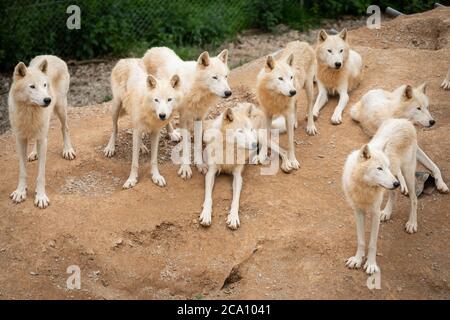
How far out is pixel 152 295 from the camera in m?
6.94

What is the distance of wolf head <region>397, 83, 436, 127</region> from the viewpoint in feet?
27.7

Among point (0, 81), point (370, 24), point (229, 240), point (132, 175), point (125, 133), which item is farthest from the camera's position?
point (370, 24)

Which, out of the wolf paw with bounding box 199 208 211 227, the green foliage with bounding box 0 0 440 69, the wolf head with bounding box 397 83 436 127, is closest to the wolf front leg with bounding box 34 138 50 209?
the wolf paw with bounding box 199 208 211 227

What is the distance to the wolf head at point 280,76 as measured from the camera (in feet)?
26.8

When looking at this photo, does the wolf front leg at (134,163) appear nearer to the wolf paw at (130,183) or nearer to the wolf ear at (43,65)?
the wolf paw at (130,183)

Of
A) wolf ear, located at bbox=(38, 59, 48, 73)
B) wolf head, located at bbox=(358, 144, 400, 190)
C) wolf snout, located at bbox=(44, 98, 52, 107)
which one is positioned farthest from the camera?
wolf ear, located at bbox=(38, 59, 48, 73)

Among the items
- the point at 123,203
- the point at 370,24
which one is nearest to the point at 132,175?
the point at 123,203

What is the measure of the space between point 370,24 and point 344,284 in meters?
7.72

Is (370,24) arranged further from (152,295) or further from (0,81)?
(152,295)

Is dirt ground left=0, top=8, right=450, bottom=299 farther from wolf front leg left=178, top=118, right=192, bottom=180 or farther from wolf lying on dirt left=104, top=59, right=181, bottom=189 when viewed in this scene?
wolf lying on dirt left=104, top=59, right=181, bottom=189

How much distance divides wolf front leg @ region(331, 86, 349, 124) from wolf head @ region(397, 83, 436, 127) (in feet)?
3.71

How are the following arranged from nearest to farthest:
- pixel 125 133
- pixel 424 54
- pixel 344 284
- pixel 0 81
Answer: pixel 344 284, pixel 125 133, pixel 424 54, pixel 0 81

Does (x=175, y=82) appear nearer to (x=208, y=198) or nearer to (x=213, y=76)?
(x=213, y=76)

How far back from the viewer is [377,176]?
6.39m
